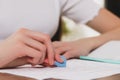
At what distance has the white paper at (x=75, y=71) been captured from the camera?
663 millimetres

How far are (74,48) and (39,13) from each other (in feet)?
0.77

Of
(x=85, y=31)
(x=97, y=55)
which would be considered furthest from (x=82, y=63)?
(x=85, y=31)

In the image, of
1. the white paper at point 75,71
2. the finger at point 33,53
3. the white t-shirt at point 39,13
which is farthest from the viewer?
the white t-shirt at point 39,13

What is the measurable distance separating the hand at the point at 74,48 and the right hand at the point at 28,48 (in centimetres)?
11

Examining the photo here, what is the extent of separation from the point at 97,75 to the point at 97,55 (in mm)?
234

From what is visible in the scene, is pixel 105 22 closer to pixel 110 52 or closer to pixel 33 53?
pixel 110 52

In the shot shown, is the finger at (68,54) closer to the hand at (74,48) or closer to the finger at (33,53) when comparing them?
the hand at (74,48)

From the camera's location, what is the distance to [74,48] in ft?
3.19

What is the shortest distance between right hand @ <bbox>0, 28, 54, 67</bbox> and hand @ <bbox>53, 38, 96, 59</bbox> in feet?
0.36

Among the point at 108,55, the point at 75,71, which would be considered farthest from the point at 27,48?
the point at 108,55

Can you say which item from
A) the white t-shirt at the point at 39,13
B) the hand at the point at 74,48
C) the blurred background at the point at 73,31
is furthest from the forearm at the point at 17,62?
the blurred background at the point at 73,31

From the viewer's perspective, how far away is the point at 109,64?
81 cm

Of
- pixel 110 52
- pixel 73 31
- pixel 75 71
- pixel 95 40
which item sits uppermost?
pixel 73 31

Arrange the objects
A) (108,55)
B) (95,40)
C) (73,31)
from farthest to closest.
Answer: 1. (73,31)
2. (95,40)
3. (108,55)
